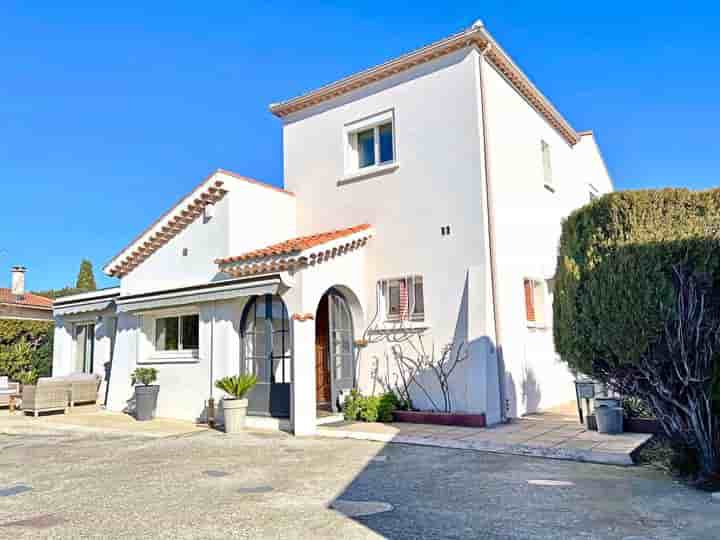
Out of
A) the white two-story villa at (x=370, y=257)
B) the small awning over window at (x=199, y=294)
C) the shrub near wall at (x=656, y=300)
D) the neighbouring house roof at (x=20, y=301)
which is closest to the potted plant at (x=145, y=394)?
the white two-story villa at (x=370, y=257)

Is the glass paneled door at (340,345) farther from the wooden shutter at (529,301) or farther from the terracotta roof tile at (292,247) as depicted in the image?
the wooden shutter at (529,301)

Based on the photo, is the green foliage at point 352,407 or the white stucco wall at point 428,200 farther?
the green foliage at point 352,407

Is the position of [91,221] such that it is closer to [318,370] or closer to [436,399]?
[318,370]

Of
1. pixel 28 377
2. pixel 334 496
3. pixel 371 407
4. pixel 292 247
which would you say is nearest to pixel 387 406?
pixel 371 407

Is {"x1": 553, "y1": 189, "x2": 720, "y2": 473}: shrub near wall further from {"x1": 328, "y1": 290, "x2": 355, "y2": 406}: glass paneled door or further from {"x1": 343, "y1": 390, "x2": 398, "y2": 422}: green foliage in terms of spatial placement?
{"x1": 328, "y1": 290, "x2": 355, "y2": 406}: glass paneled door

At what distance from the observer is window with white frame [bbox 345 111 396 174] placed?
17.6 meters

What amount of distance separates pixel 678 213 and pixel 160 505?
28.7 feet

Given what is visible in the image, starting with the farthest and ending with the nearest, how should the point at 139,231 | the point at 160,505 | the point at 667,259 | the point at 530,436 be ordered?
the point at 139,231 < the point at 530,436 < the point at 667,259 < the point at 160,505

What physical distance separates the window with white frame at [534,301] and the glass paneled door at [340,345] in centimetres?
554

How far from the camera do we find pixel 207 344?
17.3 meters

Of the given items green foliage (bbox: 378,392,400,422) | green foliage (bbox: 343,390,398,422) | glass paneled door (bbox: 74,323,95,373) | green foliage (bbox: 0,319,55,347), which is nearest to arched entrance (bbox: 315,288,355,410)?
green foliage (bbox: 343,390,398,422)

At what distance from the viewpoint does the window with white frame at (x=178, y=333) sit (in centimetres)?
1844

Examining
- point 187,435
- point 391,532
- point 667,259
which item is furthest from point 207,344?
point 667,259

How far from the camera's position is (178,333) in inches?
743
